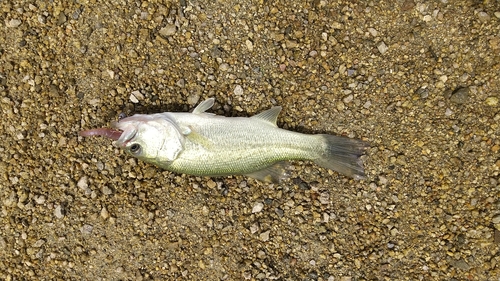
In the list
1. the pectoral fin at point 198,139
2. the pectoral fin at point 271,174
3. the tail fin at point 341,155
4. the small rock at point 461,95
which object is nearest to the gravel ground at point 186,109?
the tail fin at point 341,155

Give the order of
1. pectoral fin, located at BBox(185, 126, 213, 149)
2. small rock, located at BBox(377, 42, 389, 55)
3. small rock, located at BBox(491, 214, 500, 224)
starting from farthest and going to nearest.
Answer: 1. small rock, located at BBox(377, 42, 389, 55)
2. small rock, located at BBox(491, 214, 500, 224)
3. pectoral fin, located at BBox(185, 126, 213, 149)

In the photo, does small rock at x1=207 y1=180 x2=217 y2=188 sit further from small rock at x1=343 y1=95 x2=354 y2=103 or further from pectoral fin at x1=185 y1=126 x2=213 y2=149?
small rock at x1=343 y1=95 x2=354 y2=103

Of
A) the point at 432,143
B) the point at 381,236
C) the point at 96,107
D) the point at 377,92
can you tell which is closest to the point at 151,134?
the point at 96,107

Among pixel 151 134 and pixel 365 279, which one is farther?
pixel 365 279

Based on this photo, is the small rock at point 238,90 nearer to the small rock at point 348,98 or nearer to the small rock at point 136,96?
the small rock at point 136,96

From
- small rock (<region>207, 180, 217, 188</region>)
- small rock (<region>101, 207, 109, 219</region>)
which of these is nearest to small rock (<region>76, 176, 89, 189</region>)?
small rock (<region>101, 207, 109, 219</region>)

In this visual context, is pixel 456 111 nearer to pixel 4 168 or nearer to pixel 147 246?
pixel 147 246

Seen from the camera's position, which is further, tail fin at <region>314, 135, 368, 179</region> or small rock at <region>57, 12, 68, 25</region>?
small rock at <region>57, 12, 68, 25</region>
